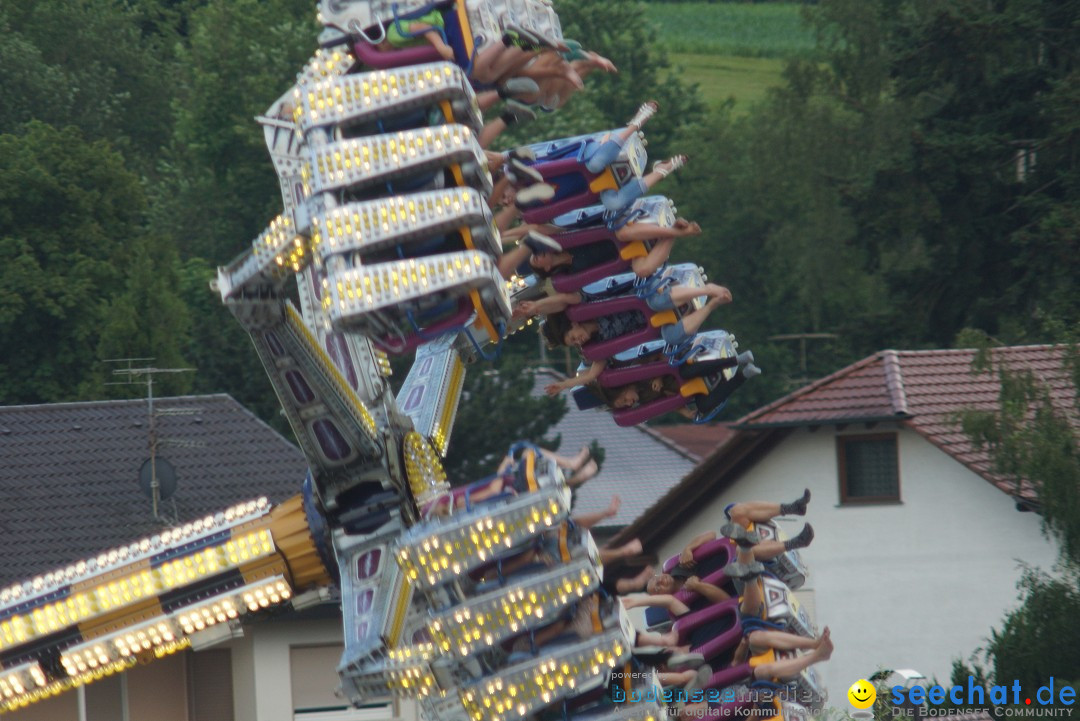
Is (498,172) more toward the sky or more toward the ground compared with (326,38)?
more toward the ground

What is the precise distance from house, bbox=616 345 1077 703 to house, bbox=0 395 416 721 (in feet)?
20.9

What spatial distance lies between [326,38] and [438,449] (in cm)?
237

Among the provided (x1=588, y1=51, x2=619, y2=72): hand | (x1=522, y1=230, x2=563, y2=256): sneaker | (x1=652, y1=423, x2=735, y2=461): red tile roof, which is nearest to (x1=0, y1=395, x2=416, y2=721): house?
(x1=588, y1=51, x2=619, y2=72): hand

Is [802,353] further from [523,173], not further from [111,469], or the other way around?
[523,173]

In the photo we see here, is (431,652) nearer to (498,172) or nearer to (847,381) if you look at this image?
(498,172)

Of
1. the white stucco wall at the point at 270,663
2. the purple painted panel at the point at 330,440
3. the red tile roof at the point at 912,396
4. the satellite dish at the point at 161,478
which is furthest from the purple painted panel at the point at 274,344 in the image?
the red tile roof at the point at 912,396

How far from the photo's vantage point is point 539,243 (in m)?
10.6

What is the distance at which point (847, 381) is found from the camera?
34031 mm

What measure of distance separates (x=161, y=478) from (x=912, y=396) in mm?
11441

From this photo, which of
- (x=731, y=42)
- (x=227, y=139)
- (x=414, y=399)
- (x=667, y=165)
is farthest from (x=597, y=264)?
(x=731, y=42)

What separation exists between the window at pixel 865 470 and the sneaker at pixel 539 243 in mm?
23668

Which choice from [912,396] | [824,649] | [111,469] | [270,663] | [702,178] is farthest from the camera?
[702,178]

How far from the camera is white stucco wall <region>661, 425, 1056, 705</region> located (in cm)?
3272

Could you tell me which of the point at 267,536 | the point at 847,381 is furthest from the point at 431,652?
the point at 847,381
